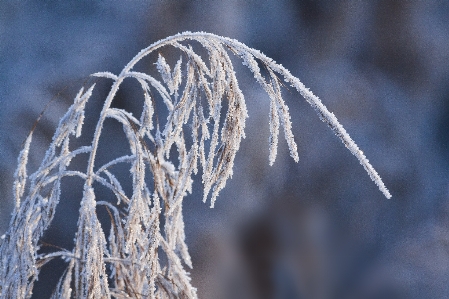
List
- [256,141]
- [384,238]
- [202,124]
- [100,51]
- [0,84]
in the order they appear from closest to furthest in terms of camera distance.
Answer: [202,124], [0,84], [100,51], [256,141], [384,238]

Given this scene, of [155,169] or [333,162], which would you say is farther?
[333,162]

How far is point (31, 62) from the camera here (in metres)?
1.35

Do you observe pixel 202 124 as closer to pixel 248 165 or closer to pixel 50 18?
pixel 50 18

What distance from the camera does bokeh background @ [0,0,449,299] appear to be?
1.77 metres

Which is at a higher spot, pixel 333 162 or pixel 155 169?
pixel 333 162

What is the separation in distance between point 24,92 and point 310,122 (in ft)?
3.89

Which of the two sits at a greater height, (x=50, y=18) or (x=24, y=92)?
(x=50, y=18)

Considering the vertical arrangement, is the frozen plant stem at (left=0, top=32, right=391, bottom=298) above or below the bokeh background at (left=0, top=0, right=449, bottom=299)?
below

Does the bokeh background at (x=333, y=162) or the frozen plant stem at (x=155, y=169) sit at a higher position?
the bokeh background at (x=333, y=162)

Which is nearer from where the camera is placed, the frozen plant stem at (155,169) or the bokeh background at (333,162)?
the frozen plant stem at (155,169)

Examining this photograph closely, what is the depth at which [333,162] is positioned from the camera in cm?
205

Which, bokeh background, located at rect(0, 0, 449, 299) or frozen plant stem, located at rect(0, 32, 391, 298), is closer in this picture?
frozen plant stem, located at rect(0, 32, 391, 298)

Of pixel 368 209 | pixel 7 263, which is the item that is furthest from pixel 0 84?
pixel 368 209

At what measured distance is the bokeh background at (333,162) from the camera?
5.81 feet
